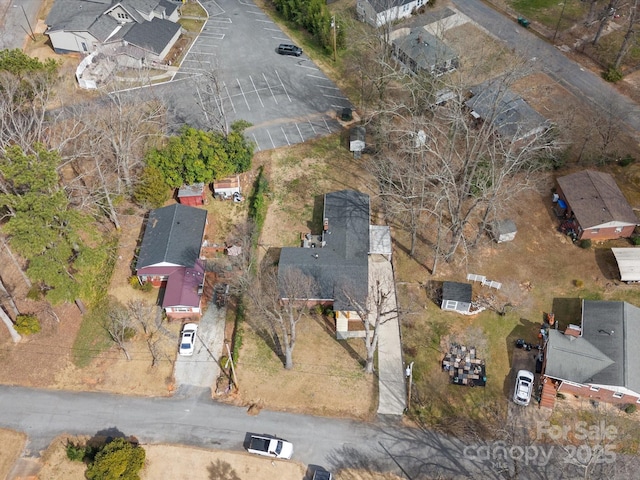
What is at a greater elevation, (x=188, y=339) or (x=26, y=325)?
(x=26, y=325)

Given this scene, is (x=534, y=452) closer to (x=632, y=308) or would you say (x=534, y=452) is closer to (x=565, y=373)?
(x=565, y=373)

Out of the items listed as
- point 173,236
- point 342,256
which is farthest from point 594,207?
point 173,236

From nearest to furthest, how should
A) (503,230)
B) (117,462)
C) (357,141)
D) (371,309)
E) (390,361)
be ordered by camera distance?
1. (117,462)
2. (390,361)
3. (371,309)
4. (503,230)
5. (357,141)

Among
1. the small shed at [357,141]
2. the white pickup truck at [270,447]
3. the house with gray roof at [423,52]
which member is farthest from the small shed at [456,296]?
the house with gray roof at [423,52]

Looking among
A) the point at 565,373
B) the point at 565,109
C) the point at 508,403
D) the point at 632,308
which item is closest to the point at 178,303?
the point at 508,403

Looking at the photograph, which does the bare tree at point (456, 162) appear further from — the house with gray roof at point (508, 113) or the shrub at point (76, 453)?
the shrub at point (76, 453)

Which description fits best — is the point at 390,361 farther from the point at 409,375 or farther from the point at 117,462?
the point at 117,462
